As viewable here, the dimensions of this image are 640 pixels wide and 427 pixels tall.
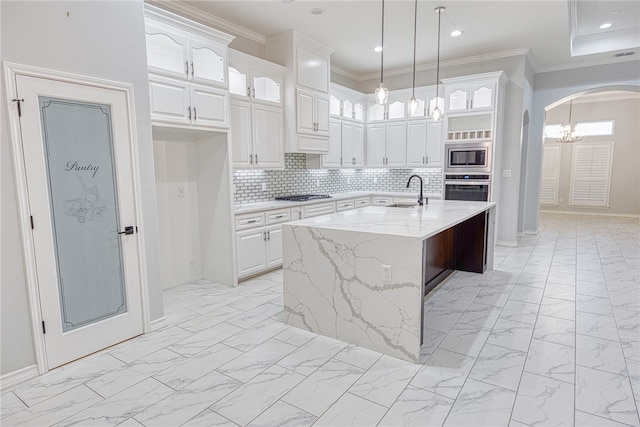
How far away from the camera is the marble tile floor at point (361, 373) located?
2.01 metres

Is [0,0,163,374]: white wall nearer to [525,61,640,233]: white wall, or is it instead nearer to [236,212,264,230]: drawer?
[236,212,264,230]: drawer

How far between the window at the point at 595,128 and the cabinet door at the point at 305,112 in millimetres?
8280

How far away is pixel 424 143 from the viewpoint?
633 centimetres

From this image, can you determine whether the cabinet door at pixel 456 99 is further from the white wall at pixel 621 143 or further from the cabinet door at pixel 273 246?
the white wall at pixel 621 143

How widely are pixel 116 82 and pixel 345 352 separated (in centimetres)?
272

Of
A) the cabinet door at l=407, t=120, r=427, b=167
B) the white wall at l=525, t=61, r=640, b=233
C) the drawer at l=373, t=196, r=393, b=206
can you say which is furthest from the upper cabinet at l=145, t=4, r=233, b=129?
the white wall at l=525, t=61, r=640, b=233

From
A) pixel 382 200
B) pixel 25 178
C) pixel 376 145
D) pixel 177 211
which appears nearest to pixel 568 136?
pixel 376 145

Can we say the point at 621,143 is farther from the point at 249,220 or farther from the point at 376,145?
the point at 249,220

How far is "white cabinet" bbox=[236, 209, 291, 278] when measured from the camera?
424 centimetres

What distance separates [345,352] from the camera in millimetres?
2697

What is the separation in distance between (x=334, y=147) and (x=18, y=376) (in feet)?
16.1

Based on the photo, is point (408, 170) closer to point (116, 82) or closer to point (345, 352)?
point (345, 352)

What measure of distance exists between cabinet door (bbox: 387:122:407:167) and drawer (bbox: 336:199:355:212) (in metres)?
1.23

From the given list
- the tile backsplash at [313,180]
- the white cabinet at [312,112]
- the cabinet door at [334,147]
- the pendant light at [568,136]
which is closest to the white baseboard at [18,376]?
the tile backsplash at [313,180]
